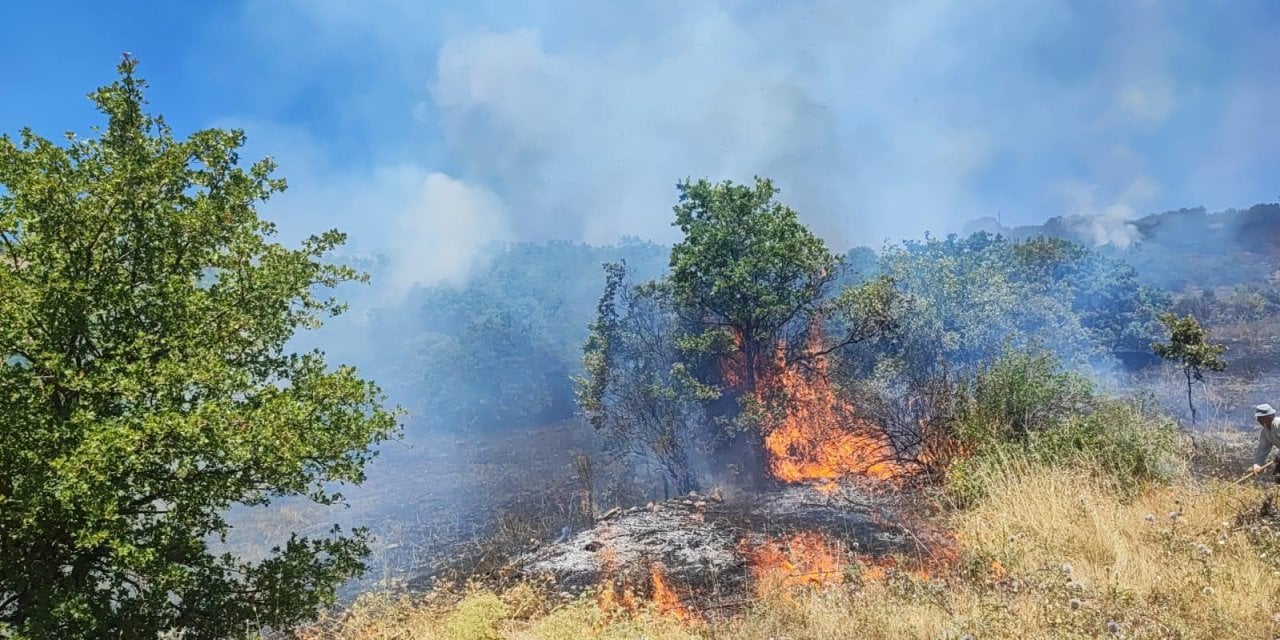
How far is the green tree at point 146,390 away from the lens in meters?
5.19

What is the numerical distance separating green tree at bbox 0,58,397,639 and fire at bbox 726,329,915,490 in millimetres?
13594

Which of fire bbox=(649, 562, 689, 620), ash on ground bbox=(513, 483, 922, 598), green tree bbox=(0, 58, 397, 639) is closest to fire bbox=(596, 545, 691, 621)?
fire bbox=(649, 562, 689, 620)

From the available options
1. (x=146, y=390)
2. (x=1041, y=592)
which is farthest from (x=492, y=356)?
(x=1041, y=592)

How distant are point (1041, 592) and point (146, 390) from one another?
312 inches

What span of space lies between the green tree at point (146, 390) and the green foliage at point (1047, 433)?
950 centimetres

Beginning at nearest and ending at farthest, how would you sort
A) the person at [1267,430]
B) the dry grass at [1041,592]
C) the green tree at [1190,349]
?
1. the dry grass at [1041,592]
2. the person at [1267,430]
3. the green tree at [1190,349]

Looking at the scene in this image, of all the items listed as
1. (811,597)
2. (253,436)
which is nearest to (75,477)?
(253,436)

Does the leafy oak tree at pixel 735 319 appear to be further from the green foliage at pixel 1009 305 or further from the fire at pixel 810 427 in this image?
the green foliage at pixel 1009 305

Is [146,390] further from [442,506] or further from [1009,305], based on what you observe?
[1009,305]

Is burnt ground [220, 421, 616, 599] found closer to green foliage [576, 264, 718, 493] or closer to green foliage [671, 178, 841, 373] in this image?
green foliage [576, 264, 718, 493]

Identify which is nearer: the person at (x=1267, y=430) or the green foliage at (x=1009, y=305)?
the person at (x=1267, y=430)

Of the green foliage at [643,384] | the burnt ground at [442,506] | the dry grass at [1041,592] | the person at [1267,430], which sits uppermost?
the green foliage at [643,384]

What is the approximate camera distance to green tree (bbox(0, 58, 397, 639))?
5191 mm

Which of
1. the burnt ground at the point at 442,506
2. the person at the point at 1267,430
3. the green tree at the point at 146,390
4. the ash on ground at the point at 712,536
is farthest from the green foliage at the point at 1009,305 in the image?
the green tree at the point at 146,390
